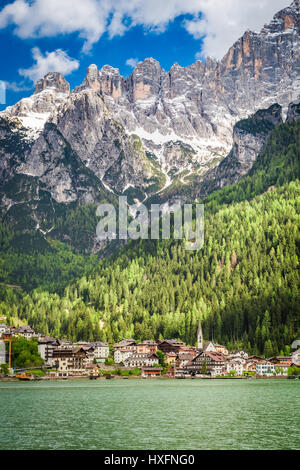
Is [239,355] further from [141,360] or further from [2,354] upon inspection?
[2,354]

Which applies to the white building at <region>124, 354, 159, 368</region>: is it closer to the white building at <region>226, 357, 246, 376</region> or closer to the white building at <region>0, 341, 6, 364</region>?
the white building at <region>226, 357, 246, 376</region>

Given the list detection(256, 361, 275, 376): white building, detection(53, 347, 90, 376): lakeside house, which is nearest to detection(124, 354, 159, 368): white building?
detection(53, 347, 90, 376): lakeside house

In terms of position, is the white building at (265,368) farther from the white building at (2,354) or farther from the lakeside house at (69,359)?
the white building at (2,354)

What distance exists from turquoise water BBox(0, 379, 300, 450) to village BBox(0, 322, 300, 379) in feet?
215

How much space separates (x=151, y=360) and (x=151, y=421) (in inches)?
4230

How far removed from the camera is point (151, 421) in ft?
205

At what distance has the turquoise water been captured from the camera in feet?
164

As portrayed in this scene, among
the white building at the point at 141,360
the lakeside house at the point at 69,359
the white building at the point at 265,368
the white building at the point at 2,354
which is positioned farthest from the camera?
the lakeside house at the point at 69,359

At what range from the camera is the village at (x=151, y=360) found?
158750 mm

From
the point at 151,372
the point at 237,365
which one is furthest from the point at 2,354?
the point at 237,365

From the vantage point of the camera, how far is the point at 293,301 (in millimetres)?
178250

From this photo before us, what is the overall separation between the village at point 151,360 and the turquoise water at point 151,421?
6549 centimetres

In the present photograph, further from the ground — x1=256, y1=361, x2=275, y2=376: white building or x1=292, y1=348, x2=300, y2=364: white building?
x1=292, y1=348, x2=300, y2=364: white building

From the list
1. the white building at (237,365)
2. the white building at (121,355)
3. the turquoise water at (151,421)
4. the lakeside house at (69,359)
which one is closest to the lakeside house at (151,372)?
the white building at (121,355)
